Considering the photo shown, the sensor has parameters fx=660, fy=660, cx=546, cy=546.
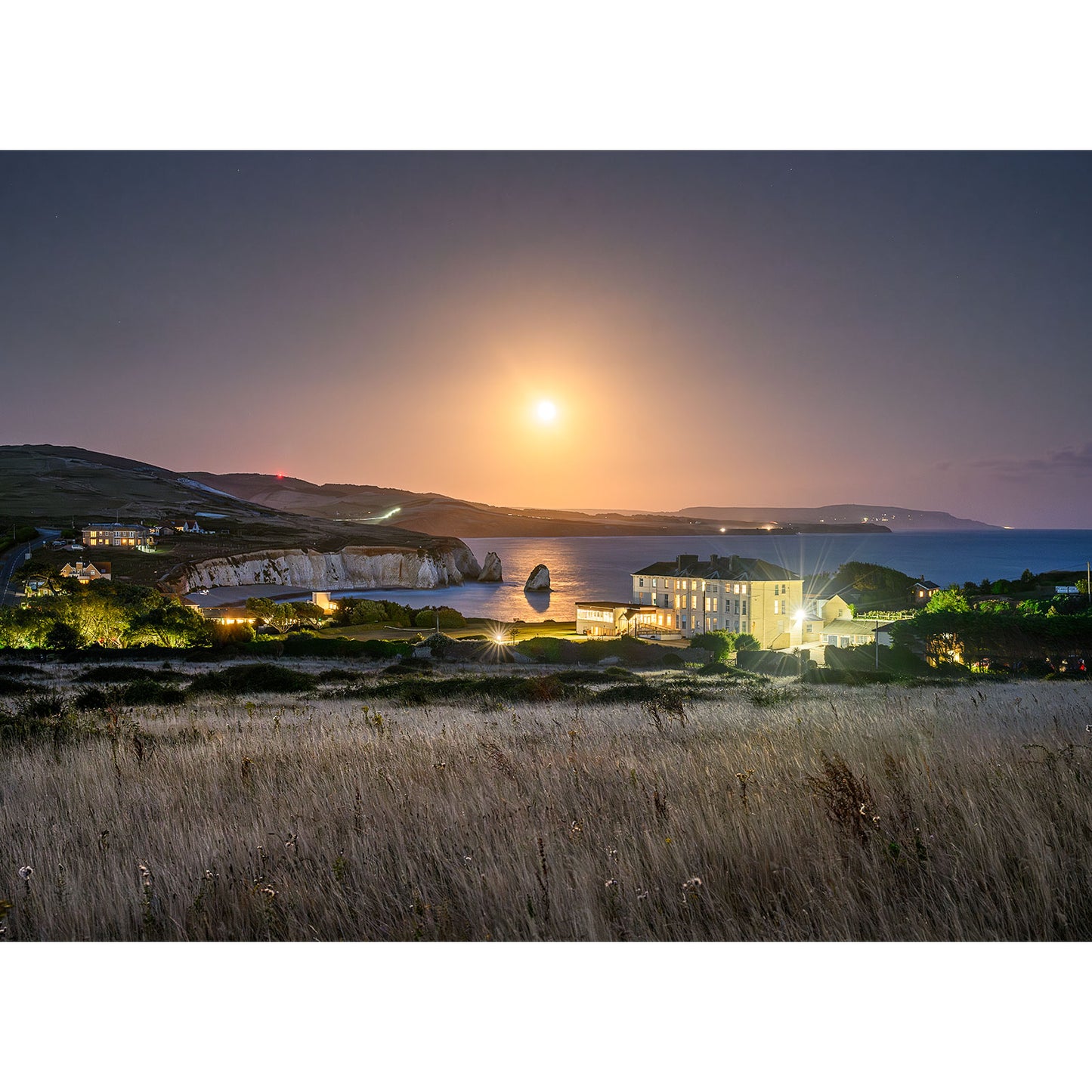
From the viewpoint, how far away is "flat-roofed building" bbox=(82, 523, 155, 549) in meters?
68.7

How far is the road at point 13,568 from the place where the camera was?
122ft

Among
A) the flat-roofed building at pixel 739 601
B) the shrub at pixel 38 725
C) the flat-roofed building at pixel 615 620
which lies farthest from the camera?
the flat-roofed building at pixel 615 620

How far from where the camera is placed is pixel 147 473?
6914 inches

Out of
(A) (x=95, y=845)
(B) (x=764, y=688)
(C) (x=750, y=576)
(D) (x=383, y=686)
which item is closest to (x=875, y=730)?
(A) (x=95, y=845)

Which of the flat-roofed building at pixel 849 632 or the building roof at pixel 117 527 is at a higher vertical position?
the building roof at pixel 117 527

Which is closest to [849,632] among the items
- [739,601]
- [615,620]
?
[739,601]

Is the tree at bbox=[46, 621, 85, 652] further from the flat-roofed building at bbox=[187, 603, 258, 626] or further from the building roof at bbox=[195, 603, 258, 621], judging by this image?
the building roof at bbox=[195, 603, 258, 621]

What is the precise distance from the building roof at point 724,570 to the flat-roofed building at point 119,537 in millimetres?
54510

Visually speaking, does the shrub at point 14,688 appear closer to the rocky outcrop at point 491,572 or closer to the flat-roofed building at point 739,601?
the flat-roofed building at point 739,601

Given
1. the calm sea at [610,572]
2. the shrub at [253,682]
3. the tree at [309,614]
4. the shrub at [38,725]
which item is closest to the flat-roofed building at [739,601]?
the calm sea at [610,572]

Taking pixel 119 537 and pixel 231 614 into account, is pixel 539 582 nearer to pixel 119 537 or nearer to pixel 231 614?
pixel 119 537

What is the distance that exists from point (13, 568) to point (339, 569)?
59043mm

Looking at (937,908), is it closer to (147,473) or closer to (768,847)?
(768,847)
